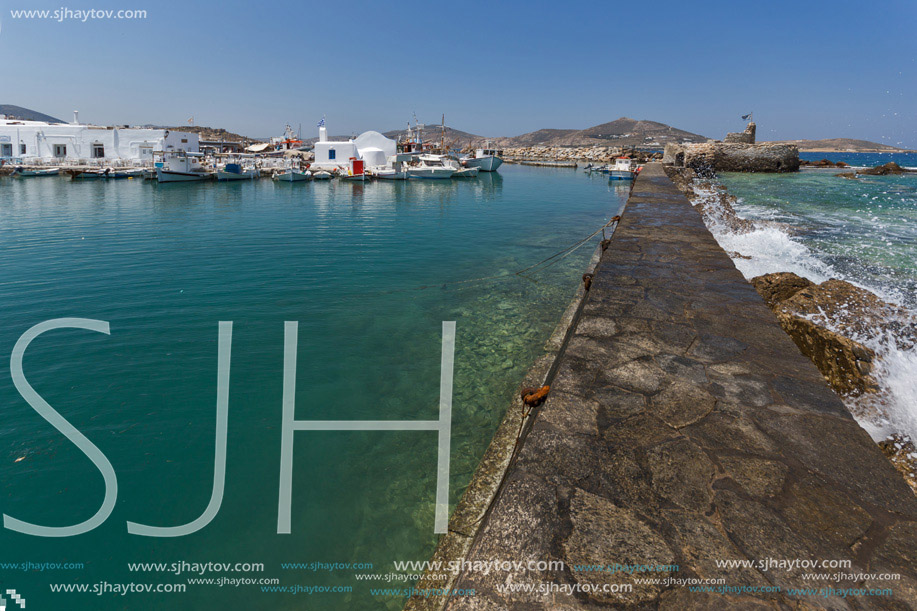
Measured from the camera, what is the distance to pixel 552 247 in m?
13.7

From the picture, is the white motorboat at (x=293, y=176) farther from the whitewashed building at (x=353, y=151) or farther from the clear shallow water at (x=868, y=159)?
the clear shallow water at (x=868, y=159)

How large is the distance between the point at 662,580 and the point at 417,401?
3692 millimetres

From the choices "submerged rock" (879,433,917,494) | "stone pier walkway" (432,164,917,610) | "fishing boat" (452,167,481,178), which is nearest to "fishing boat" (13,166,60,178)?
"fishing boat" (452,167,481,178)

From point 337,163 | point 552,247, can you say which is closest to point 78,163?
point 337,163

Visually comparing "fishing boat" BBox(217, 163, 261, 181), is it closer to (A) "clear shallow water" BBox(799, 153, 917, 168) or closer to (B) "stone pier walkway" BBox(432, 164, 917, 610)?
(B) "stone pier walkway" BBox(432, 164, 917, 610)

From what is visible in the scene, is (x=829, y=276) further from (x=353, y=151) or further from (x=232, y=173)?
(x=353, y=151)

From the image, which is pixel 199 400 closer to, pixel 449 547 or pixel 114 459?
pixel 114 459

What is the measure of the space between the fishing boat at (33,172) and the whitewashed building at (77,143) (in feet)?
12.4

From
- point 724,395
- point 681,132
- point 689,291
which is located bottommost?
point 724,395

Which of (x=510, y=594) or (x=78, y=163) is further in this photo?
(x=78, y=163)

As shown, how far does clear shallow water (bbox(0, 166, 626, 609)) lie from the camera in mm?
3176

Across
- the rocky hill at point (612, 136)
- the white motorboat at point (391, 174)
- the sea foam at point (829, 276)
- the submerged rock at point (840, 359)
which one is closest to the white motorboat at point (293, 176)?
the white motorboat at point (391, 174)

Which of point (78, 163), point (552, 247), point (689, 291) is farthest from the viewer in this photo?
point (78, 163)

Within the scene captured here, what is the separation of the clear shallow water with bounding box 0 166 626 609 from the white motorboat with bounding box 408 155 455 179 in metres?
28.0
